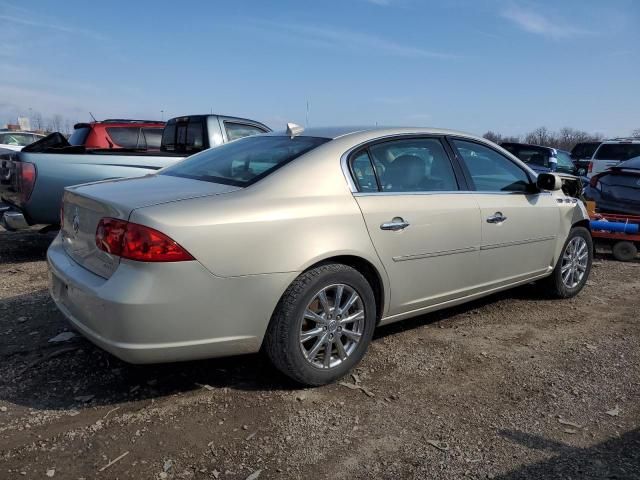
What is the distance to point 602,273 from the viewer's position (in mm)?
6535

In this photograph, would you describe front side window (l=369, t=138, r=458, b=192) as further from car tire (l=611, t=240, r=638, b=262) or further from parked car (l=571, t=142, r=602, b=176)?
parked car (l=571, t=142, r=602, b=176)

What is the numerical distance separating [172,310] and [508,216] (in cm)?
279

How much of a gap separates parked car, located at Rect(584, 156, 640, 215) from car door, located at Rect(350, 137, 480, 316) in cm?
480

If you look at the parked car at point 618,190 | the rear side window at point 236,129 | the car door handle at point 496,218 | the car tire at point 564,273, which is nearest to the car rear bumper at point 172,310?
the car door handle at point 496,218

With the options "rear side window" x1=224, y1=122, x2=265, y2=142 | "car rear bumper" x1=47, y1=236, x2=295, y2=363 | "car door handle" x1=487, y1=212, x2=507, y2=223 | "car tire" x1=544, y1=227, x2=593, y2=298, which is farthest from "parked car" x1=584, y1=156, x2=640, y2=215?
"car rear bumper" x1=47, y1=236, x2=295, y2=363

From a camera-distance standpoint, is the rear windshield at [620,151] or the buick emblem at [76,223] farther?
the rear windshield at [620,151]

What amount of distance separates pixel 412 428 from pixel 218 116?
20.4 ft

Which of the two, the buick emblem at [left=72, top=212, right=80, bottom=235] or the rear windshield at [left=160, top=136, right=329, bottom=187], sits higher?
the rear windshield at [left=160, top=136, right=329, bottom=187]

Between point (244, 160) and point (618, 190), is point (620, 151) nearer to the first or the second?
point (618, 190)

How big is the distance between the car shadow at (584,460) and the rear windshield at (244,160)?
2.01 meters

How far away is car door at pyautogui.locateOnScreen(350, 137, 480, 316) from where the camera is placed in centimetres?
354

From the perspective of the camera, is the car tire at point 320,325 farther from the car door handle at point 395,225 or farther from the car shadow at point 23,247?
the car shadow at point 23,247

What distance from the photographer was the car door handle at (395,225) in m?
3.49

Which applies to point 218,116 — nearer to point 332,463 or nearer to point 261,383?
point 261,383
